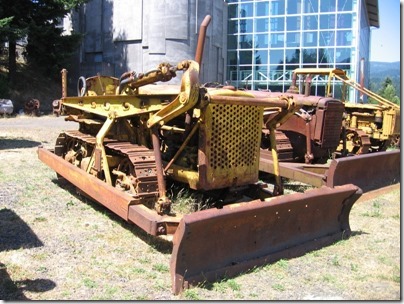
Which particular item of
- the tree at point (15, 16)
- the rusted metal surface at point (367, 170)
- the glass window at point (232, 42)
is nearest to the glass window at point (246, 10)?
the glass window at point (232, 42)

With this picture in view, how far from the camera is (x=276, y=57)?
28188 millimetres

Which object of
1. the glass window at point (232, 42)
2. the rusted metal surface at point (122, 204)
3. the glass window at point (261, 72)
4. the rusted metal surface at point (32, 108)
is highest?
the glass window at point (232, 42)

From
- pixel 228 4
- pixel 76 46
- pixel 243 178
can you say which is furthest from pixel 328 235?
pixel 228 4

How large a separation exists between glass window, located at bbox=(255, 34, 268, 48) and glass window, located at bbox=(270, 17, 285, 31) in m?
0.72

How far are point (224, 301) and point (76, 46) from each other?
2306 centimetres

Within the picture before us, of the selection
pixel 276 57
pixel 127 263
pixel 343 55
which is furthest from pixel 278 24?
pixel 127 263

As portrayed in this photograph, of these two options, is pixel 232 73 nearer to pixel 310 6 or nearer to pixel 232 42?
pixel 232 42

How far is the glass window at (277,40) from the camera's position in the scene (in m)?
27.8

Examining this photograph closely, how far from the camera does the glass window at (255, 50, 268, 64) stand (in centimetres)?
2867

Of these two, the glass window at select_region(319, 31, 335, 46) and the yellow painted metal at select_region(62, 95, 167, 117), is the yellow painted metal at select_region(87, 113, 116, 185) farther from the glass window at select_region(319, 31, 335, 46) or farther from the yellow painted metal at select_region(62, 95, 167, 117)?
the glass window at select_region(319, 31, 335, 46)

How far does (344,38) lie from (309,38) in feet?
6.58

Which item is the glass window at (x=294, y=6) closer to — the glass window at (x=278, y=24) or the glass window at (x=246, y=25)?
the glass window at (x=278, y=24)

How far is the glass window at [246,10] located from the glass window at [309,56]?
4.79 meters

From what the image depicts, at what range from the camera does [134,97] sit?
575 centimetres
